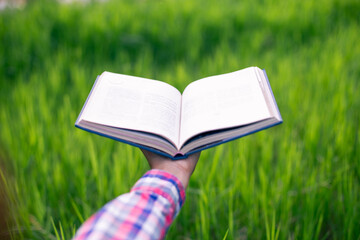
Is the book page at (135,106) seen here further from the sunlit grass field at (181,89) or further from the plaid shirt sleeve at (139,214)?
the sunlit grass field at (181,89)

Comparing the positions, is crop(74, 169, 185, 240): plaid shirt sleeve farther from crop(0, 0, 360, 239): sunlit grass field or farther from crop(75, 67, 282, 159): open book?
crop(0, 0, 360, 239): sunlit grass field

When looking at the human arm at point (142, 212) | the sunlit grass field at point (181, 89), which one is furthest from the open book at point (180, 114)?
the sunlit grass field at point (181, 89)

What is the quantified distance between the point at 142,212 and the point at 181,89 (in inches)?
57.3

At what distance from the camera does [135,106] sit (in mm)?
849

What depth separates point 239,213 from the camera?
1134 millimetres

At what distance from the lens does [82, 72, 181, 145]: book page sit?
0.78 m

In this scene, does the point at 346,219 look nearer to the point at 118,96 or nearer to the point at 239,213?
the point at 239,213

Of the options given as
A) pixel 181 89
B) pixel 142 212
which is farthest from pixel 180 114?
pixel 181 89

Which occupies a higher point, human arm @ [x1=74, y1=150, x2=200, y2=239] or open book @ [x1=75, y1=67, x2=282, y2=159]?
open book @ [x1=75, y1=67, x2=282, y2=159]

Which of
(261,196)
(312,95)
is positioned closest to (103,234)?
(261,196)

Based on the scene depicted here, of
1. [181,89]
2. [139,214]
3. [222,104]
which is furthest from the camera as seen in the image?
[181,89]

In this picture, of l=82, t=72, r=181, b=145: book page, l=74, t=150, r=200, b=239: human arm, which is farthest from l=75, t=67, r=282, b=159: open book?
l=74, t=150, r=200, b=239: human arm

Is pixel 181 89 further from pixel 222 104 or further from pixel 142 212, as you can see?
pixel 142 212

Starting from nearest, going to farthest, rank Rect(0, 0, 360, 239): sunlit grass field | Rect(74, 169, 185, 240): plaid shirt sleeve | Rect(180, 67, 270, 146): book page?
Rect(74, 169, 185, 240): plaid shirt sleeve < Rect(180, 67, 270, 146): book page < Rect(0, 0, 360, 239): sunlit grass field
